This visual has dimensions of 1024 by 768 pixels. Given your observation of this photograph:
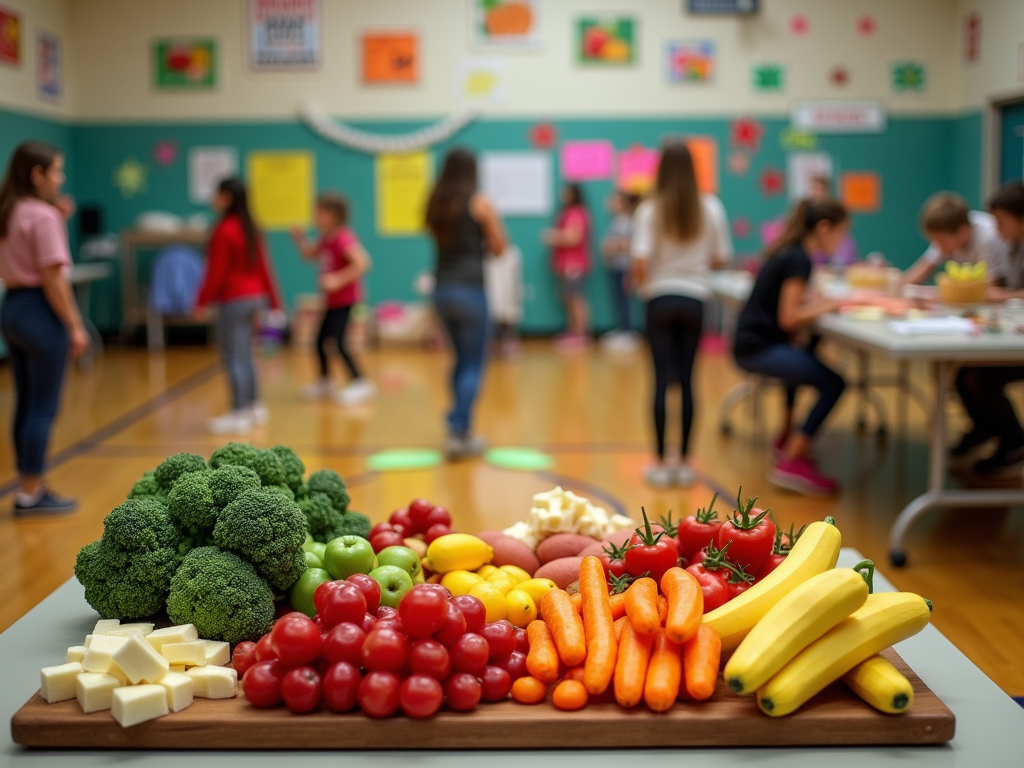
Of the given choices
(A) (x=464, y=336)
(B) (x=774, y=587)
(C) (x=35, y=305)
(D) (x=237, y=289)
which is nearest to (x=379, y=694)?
(B) (x=774, y=587)

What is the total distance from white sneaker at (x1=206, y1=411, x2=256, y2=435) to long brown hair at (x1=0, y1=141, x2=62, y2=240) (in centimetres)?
207

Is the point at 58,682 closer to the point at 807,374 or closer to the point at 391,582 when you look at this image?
the point at 391,582

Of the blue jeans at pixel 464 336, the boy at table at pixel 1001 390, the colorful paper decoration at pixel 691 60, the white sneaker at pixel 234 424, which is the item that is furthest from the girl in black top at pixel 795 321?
the colorful paper decoration at pixel 691 60

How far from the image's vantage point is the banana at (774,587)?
58.7 inches

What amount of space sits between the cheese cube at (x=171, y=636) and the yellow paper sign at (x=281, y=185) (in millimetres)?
8810

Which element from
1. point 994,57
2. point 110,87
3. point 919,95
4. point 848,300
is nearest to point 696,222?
point 848,300

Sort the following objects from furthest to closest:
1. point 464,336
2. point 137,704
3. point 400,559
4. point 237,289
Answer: point 237,289
point 464,336
point 400,559
point 137,704

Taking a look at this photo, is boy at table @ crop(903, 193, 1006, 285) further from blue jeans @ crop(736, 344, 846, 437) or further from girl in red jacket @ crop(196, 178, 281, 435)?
girl in red jacket @ crop(196, 178, 281, 435)

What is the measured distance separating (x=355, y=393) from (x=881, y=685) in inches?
223

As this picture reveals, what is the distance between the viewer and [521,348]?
32.2 feet

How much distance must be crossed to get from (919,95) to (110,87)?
24.7 feet

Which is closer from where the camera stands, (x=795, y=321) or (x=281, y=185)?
(x=795, y=321)

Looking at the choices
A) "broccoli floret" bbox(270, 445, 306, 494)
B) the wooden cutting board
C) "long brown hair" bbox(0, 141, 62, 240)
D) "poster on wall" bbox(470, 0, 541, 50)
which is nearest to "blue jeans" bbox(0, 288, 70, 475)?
"long brown hair" bbox(0, 141, 62, 240)

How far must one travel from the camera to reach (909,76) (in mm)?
10070
